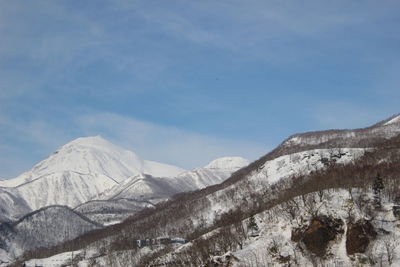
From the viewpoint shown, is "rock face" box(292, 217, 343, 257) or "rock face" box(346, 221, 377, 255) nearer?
"rock face" box(346, 221, 377, 255)

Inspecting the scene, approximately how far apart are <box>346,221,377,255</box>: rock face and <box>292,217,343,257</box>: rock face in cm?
231

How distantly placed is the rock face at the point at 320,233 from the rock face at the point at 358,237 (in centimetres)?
231

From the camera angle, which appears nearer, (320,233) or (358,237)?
(358,237)

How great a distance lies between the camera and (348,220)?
80500mm

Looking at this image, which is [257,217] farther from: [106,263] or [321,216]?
[106,263]

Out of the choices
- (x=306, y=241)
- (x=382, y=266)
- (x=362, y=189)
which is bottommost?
(x=382, y=266)

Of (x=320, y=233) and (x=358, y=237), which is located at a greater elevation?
(x=320, y=233)

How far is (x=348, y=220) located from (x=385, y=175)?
5475 cm

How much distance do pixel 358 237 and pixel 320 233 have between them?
5633 millimetres

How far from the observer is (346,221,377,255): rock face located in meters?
77.4

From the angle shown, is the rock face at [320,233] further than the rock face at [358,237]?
Yes

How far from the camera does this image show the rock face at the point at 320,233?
7981 centimetres

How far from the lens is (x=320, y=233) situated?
80.6 m

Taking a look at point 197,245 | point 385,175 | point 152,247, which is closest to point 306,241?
point 197,245
